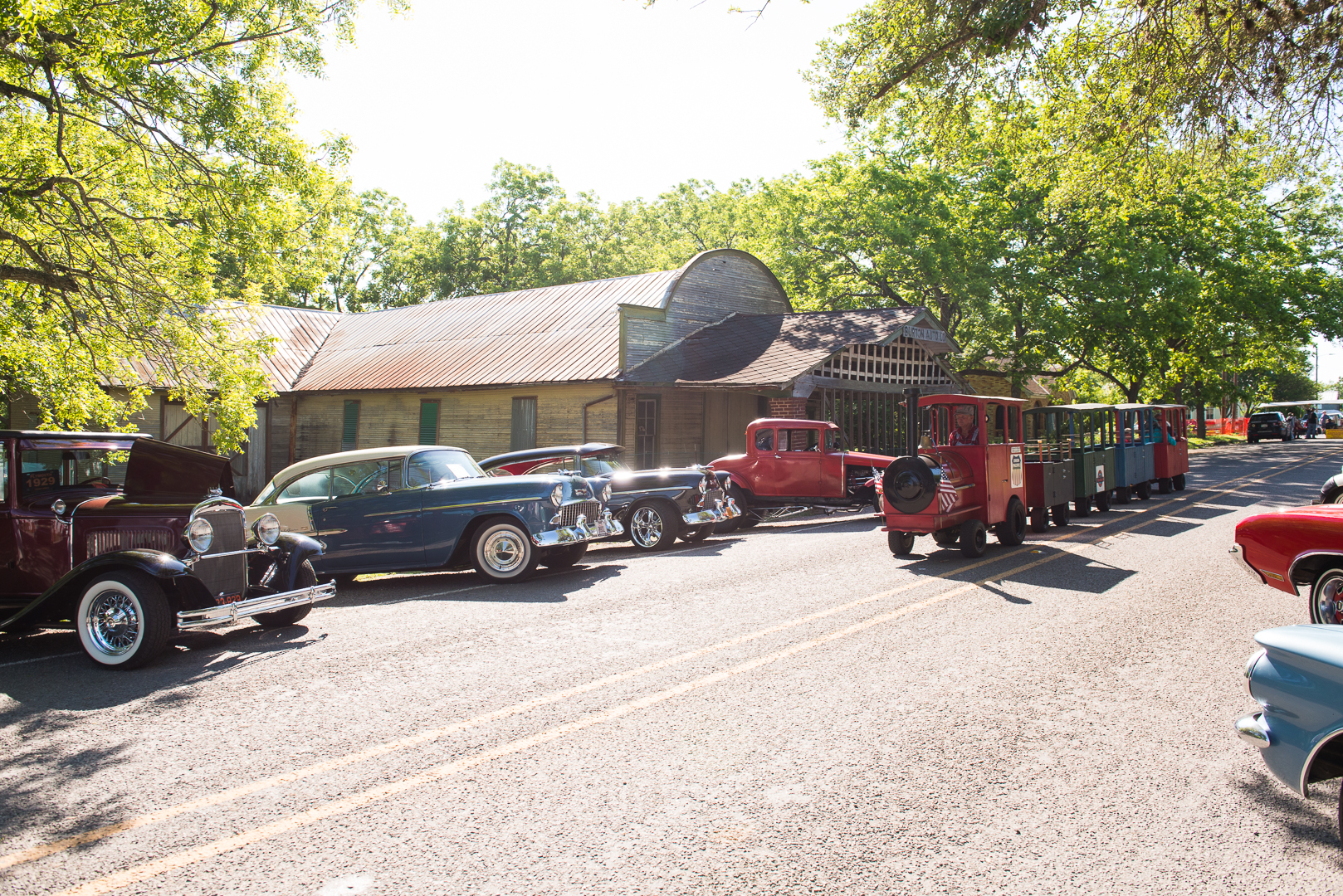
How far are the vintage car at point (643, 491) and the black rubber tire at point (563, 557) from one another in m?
2.10

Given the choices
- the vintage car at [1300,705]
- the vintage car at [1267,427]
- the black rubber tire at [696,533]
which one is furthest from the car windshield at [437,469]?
the vintage car at [1267,427]

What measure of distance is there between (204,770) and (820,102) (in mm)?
11743

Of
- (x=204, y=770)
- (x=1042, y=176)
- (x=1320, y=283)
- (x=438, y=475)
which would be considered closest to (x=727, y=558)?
(x=438, y=475)

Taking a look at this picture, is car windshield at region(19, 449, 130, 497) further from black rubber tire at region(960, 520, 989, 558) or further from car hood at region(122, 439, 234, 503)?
black rubber tire at region(960, 520, 989, 558)

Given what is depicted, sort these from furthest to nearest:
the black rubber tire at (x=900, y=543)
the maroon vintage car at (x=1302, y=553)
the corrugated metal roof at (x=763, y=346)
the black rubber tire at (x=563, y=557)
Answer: the corrugated metal roof at (x=763, y=346) < the black rubber tire at (x=900, y=543) < the black rubber tire at (x=563, y=557) < the maroon vintage car at (x=1302, y=553)

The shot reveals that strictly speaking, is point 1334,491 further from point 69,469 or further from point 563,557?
point 69,469

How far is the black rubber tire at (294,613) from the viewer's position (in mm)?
8172

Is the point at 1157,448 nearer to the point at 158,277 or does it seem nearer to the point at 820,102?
the point at 820,102

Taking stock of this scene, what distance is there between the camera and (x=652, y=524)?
1407 centimetres

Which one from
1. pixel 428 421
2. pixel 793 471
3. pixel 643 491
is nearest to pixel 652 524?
pixel 643 491

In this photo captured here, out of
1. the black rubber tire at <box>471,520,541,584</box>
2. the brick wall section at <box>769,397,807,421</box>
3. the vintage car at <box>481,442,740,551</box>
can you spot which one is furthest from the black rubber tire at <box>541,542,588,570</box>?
the brick wall section at <box>769,397,807,421</box>

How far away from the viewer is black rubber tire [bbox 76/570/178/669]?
6688 mm

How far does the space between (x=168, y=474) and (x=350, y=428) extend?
67.6 feet

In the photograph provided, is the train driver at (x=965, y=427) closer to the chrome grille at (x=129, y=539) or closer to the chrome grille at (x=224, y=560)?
the chrome grille at (x=224, y=560)
